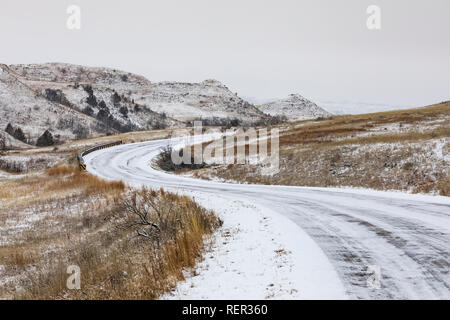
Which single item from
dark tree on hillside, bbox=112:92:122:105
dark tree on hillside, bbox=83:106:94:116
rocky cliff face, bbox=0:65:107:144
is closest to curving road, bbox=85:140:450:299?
rocky cliff face, bbox=0:65:107:144

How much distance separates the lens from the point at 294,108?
17750 centimetres

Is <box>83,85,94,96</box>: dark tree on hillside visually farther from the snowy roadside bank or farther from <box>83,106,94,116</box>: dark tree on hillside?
the snowy roadside bank

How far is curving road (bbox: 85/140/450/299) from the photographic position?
5121 mm

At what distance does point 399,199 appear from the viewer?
42.6ft

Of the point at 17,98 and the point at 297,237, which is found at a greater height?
A: the point at 17,98

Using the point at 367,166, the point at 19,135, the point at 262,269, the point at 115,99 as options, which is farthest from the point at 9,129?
the point at 262,269

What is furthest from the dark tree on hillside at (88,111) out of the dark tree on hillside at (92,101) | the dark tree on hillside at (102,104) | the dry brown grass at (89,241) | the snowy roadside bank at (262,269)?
the snowy roadside bank at (262,269)

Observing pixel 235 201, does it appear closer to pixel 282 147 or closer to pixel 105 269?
pixel 105 269

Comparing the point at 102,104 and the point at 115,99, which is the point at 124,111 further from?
the point at 115,99

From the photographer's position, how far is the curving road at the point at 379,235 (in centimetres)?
512

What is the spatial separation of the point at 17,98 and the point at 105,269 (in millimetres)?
89852

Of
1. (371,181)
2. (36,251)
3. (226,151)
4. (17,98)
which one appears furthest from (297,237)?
(17,98)

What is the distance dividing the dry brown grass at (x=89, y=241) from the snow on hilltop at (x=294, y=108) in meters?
151

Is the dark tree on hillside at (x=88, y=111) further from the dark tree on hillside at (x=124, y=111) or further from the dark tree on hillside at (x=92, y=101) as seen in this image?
the dark tree on hillside at (x=124, y=111)
